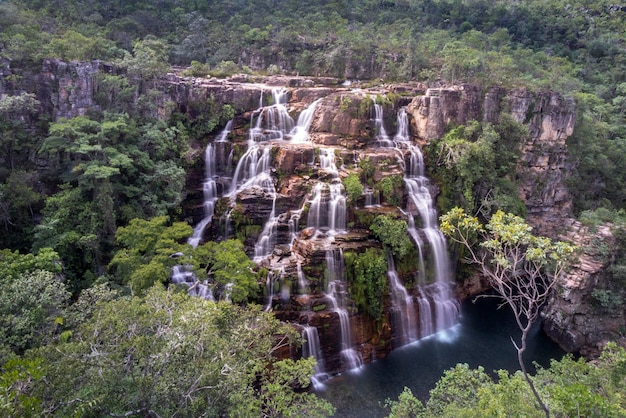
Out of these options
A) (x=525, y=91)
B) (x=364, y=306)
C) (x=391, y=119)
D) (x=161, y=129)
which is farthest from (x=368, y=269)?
(x=525, y=91)

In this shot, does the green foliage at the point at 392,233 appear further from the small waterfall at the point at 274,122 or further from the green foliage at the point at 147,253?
the small waterfall at the point at 274,122

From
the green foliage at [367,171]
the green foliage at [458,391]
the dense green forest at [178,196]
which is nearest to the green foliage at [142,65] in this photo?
the dense green forest at [178,196]

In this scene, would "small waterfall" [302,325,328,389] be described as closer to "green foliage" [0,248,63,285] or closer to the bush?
the bush

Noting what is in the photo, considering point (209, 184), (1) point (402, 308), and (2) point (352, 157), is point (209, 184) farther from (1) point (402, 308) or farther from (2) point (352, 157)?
(1) point (402, 308)

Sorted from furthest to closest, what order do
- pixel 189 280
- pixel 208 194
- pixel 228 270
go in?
1. pixel 208 194
2. pixel 189 280
3. pixel 228 270

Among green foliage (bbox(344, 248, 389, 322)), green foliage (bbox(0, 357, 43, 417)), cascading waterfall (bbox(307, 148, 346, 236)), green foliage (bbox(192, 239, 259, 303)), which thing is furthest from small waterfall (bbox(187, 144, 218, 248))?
green foliage (bbox(0, 357, 43, 417))

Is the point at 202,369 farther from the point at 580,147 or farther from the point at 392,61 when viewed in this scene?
the point at 392,61

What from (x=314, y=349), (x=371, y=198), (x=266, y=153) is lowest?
(x=314, y=349)

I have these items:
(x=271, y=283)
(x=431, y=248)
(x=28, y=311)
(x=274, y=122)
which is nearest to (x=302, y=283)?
(x=271, y=283)
